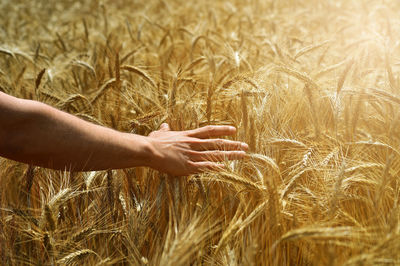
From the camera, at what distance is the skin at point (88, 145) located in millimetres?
1125

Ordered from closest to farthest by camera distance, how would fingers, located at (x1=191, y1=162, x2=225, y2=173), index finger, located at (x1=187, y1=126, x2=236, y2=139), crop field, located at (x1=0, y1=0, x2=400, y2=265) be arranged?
crop field, located at (x1=0, y1=0, x2=400, y2=265) → fingers, located at (x1=191, y1=162, x2=225, y2=173) → index finger, located at (x1=187, y1=126, x2=236, y2=139)

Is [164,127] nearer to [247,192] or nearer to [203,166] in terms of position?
[203,166]

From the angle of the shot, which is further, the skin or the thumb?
the thumb

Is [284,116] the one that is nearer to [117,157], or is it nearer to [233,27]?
[117,157]

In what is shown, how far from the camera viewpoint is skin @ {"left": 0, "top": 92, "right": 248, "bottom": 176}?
1.12 metres

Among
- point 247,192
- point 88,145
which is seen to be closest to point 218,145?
point 247,192

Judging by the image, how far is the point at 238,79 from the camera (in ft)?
4.75

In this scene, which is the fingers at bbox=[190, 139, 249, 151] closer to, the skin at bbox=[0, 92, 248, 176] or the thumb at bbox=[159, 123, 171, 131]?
the skin at bbox=[0, 92, 248, 176]

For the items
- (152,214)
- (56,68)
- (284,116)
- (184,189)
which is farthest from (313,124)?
(56,68)

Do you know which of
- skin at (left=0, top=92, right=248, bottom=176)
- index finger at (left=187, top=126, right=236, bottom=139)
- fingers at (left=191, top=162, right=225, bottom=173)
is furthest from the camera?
index finger at (left=187, top=126, right=236, bottom=139)

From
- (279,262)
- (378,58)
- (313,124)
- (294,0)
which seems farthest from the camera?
(294,0)

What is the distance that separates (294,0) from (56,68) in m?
4.45

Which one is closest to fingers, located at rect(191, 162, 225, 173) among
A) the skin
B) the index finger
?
the skin

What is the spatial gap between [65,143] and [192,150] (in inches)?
15.6
